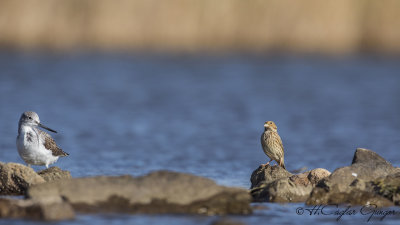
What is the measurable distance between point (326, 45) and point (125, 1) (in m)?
7.95

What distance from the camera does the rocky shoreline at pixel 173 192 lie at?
7570 mm

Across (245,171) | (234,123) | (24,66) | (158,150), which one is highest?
(24,66)

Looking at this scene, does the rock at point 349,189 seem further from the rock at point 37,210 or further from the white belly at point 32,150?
the white belly at point 32,150

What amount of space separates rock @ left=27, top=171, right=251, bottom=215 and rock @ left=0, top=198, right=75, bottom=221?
380mm

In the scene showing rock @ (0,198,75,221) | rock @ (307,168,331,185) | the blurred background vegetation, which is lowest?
rock @ (0,198,75,221)

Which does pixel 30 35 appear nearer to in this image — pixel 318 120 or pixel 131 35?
pixel 131 35

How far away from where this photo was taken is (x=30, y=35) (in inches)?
1157

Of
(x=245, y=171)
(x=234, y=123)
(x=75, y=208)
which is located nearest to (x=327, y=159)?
(x=245, y=171)

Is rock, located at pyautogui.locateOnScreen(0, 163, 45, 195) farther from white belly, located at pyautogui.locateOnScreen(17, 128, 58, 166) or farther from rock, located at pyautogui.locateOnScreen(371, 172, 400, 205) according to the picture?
rock, located at pyautogui.locateOnScreen(371, 172, 400, 205)

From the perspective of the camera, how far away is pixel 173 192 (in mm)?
7754

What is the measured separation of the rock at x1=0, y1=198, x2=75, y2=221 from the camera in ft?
23.1

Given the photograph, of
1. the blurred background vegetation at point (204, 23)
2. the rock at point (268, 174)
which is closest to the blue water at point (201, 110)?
the rock at point (268, 174)

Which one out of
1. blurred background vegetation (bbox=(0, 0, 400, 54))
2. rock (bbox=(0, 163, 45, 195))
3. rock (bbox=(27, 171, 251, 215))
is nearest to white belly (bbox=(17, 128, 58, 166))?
rock (bbox=(0, 163, 45, 195))

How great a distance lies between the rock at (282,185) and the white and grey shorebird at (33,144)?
256 cm
